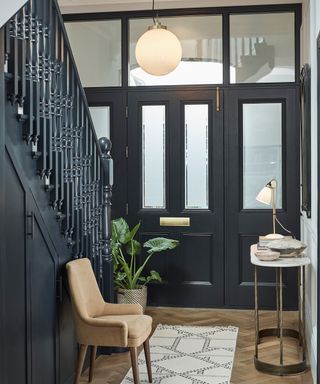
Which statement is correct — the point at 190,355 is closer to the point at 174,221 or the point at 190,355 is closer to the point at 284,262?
the point at 284,262

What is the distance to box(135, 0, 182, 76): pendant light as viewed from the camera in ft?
16.8

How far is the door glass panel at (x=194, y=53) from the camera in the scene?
6.40 meters

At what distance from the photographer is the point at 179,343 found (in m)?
5.14

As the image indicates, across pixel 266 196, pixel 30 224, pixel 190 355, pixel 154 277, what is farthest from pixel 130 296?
pixel 30 224

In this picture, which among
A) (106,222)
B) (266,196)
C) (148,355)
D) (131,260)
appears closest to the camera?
(148,355)

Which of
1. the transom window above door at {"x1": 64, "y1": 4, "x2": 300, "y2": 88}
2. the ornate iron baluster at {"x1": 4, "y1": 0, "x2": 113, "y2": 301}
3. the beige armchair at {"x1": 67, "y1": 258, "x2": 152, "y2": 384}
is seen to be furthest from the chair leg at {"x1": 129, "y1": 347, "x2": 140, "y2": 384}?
the transom window above door at {"x1": 64, "y1": 4, "x2": 300, "y2": 88}

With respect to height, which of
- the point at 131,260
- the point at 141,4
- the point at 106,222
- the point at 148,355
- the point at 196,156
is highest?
the point at 141,4

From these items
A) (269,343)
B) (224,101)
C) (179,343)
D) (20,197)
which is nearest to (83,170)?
(20,197)

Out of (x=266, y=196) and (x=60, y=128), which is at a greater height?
(x=60, y=128)

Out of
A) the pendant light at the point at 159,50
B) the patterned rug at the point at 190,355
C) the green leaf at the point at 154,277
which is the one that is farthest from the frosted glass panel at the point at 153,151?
the patterned rug at the point at 190,355

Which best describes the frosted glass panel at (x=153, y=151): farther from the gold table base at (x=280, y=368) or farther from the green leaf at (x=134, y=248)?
the gold table base at (x=280, y=368)

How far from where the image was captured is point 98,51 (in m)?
6.57

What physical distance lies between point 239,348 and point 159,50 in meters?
2.40

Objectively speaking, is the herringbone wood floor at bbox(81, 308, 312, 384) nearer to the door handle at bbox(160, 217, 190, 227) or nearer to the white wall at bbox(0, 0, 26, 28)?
the door handle at bbox(160, 217, 190, 227)
